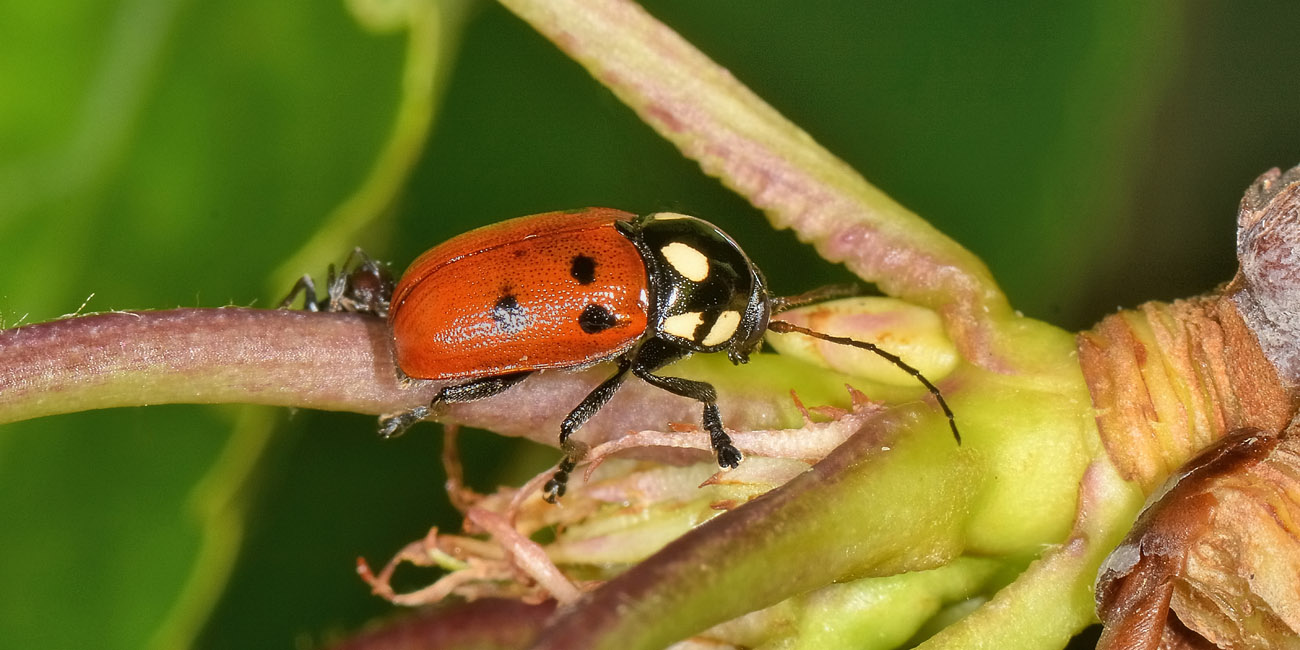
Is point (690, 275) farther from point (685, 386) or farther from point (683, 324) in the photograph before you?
point (685, 386)

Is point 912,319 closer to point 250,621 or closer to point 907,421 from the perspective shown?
point 907,421

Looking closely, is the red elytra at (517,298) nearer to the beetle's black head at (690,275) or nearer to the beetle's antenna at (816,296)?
the beetle's black head at (690,275)

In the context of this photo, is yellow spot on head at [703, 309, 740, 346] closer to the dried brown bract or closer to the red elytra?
the red elytra

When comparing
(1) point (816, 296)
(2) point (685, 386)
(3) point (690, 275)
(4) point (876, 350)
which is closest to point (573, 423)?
(2) point (685, 386)

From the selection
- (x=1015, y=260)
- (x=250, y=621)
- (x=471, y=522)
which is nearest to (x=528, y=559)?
(x=471, y=522)

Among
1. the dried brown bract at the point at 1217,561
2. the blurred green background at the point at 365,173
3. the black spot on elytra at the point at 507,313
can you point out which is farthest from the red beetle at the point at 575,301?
the dried brown bract at the point at 1217,561

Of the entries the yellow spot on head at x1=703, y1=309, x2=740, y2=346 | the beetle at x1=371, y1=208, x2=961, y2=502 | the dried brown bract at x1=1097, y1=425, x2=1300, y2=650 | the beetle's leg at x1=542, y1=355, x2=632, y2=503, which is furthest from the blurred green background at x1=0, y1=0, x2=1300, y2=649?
the dried brown bract at x1=1097, y1=425, x2=1300, y2=650

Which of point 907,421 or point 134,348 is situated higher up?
point 134,348
